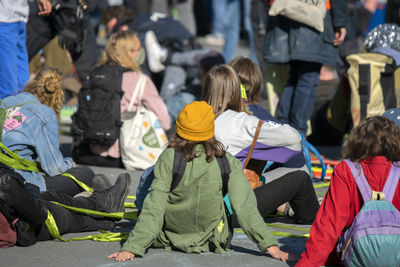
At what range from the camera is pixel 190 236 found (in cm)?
416

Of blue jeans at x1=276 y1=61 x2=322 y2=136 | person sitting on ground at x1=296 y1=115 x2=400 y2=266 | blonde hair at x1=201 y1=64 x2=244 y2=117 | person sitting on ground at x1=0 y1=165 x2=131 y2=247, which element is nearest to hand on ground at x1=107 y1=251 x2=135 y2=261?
person sitting on ground at x1=0 y1=165 x2=131 y2=247

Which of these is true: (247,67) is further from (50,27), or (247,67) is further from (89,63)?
(89,63)

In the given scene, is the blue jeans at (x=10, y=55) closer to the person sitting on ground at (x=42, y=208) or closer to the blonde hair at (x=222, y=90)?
the person sitting on ground at (x=42, y=208)

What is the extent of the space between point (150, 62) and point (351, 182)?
609cm

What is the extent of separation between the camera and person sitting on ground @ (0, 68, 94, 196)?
5.09m

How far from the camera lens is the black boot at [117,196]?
4949 mm

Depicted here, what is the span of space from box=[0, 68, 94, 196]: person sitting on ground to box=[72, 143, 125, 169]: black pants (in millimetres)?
1259

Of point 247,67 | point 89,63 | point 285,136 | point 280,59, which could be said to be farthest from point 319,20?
point 89,63

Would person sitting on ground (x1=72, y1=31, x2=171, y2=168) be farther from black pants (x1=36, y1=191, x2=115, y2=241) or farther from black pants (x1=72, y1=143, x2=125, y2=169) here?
black pants (x1=36, y1=191, x2=115, y2=241)

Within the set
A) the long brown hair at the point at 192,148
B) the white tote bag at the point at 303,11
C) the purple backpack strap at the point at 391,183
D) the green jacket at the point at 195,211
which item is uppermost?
the white tote bag at the point at 303,11

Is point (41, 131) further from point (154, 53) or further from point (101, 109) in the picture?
point (154, 53)

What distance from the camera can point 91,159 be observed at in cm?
697

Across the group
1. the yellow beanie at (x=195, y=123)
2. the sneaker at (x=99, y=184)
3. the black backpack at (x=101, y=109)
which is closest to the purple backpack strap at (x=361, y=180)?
the yellow beanie at (x=195, y=123)

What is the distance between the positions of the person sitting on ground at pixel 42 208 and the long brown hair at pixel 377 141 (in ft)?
5.72
